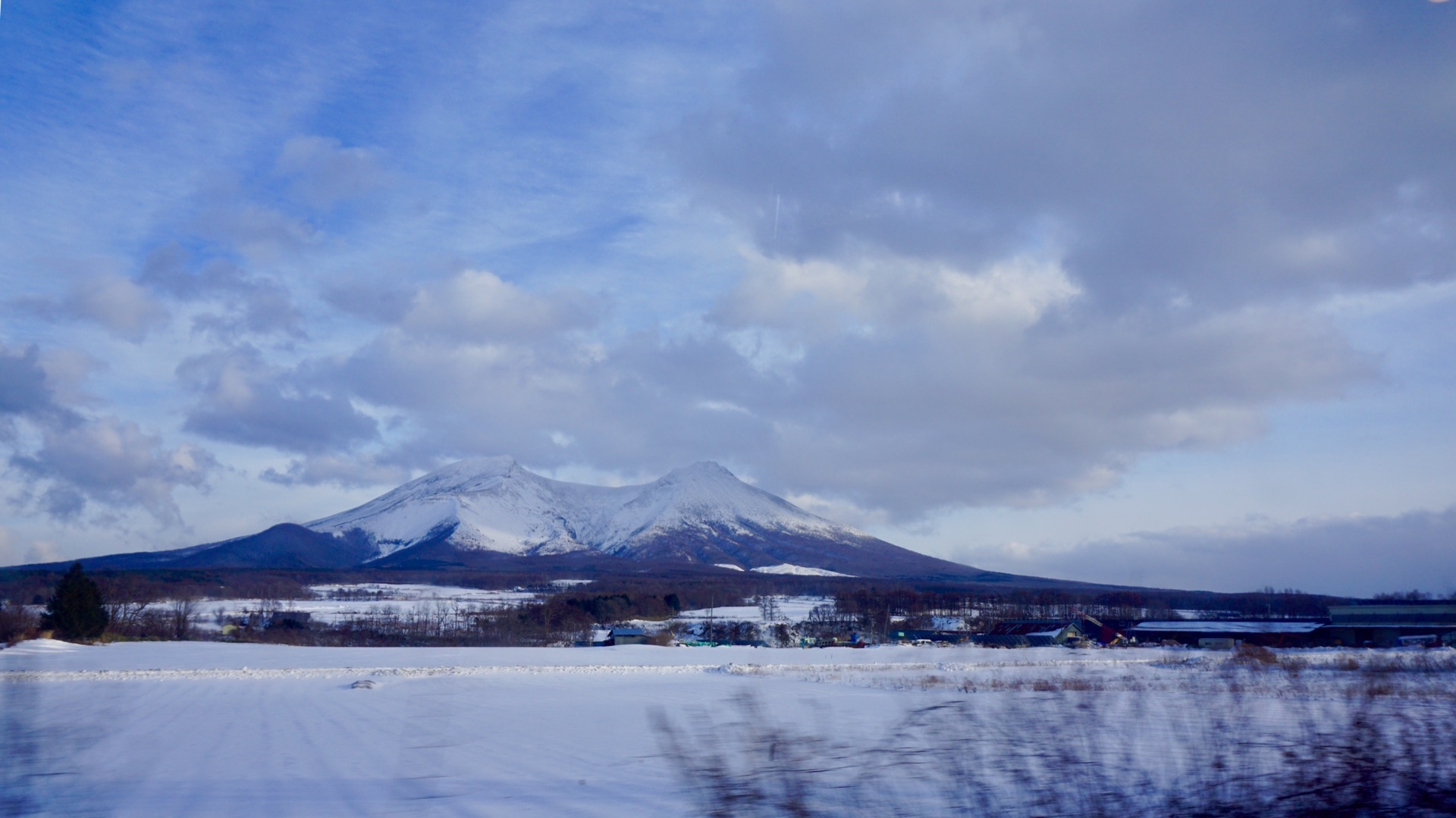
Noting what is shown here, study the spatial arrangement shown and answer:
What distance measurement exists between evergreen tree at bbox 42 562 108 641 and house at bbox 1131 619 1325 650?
54.7 metres

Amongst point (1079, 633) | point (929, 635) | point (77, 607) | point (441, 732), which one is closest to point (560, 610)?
point (929, 635)

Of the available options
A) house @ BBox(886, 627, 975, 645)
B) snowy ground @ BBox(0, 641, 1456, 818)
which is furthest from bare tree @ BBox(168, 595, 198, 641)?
house @ BBox(886, 627, 975, 645)

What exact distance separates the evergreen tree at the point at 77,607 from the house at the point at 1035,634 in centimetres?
4993

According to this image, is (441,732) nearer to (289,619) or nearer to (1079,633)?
(1079,633)

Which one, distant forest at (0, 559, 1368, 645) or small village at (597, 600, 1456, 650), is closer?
small village at (597, 600, 1456, 650)

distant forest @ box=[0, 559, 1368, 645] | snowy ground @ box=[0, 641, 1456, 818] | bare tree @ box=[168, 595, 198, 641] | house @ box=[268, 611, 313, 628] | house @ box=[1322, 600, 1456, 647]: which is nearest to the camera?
snowy ground @ box=[0, 641, 1456, 818]

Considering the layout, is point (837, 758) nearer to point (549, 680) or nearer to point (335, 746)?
point (335, 746)

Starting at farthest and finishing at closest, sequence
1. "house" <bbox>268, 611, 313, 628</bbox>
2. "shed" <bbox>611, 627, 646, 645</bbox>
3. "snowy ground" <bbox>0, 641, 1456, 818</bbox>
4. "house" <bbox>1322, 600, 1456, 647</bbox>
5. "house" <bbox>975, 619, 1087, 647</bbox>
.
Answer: "house" <bbox>268, 611, 313, 628</bbox> < "shed" <bbox>611, 627, 646, 645</bbox> < "house" <bbox>975, 619, 1087, 647</bbox> < "house" <bbox>1322, 600, 1456, 647</bbox> < "snowy ground" <bbox>0, 641, 1456, 818</bbox>

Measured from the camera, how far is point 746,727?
5.29 meters

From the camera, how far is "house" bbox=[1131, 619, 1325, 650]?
42594 mm

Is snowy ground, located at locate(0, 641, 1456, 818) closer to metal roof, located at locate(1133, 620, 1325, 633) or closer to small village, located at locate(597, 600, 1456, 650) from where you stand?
small village, located at locate(597, 600, 1456, 650)

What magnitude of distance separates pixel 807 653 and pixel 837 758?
1926 inches

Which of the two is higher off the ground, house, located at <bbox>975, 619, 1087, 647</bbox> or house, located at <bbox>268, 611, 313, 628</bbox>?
house, located at <bbox>268, 611, 313, 628</bbox>

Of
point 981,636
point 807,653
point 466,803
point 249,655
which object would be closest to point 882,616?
point 981,636
